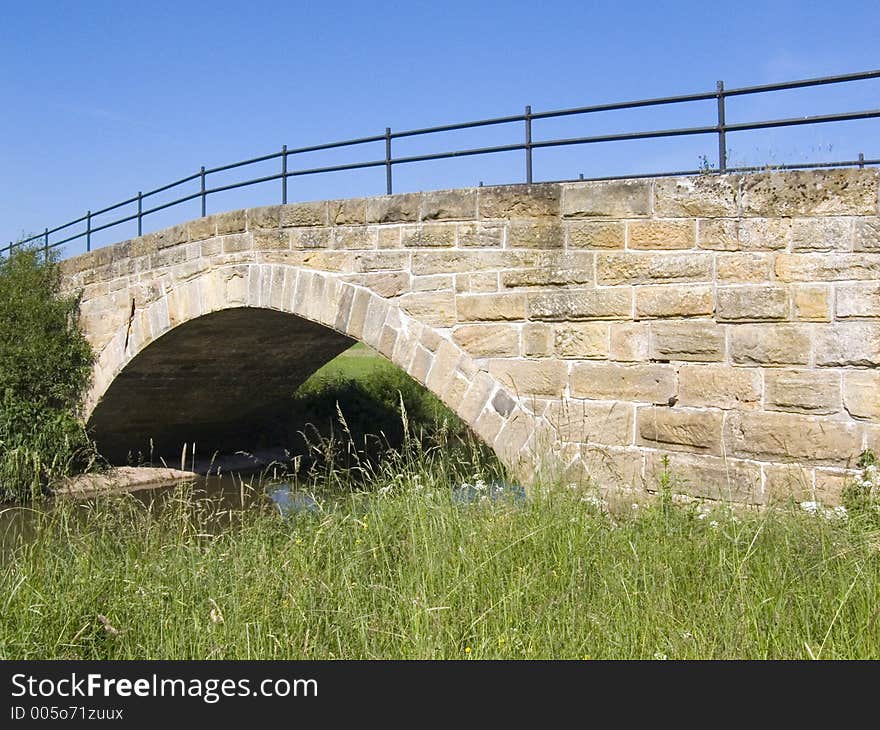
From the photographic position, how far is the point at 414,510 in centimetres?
543

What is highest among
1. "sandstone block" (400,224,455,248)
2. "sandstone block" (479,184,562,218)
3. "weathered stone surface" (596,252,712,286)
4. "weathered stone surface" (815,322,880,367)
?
"sandstone block" (479,184,562,218)

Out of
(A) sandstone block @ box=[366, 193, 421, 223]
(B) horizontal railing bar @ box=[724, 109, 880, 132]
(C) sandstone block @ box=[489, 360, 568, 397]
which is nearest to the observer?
(B) horizontal railing bar @ box=[724, 109, 880, 132]

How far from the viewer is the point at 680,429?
634cm

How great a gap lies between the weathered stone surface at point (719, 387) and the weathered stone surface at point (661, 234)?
0.95 metres

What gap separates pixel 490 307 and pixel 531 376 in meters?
0.73

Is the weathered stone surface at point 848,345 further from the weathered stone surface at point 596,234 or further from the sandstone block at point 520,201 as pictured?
the sandstone block at point 520,201

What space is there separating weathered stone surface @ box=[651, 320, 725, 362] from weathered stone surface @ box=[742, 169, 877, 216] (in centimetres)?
90

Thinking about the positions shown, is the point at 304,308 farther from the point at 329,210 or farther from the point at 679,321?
the point at 679,321

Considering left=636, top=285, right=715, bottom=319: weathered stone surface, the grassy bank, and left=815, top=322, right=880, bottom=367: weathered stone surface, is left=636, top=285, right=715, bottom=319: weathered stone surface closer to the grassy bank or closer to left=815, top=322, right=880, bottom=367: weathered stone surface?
left=815, top=322, right=880, bottom=367: weathered stone surface

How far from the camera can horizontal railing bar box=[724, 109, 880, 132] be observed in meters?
5.61

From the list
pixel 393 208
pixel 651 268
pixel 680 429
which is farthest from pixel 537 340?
pixel 393 208

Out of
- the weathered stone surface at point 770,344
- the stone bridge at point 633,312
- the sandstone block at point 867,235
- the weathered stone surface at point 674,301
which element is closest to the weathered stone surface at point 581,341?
the stone bridge at point 633,312

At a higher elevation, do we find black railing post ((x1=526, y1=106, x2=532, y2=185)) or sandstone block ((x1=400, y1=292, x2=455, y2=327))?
black railing post ((x1=526, y1=106, x2=532, y2=185))

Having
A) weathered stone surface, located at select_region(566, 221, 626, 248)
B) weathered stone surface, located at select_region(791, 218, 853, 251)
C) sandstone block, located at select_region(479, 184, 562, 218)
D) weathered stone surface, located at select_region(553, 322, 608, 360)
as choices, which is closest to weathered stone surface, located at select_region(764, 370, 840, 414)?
weathered stone surface, located at select_region(791, 218, 853, 251)
